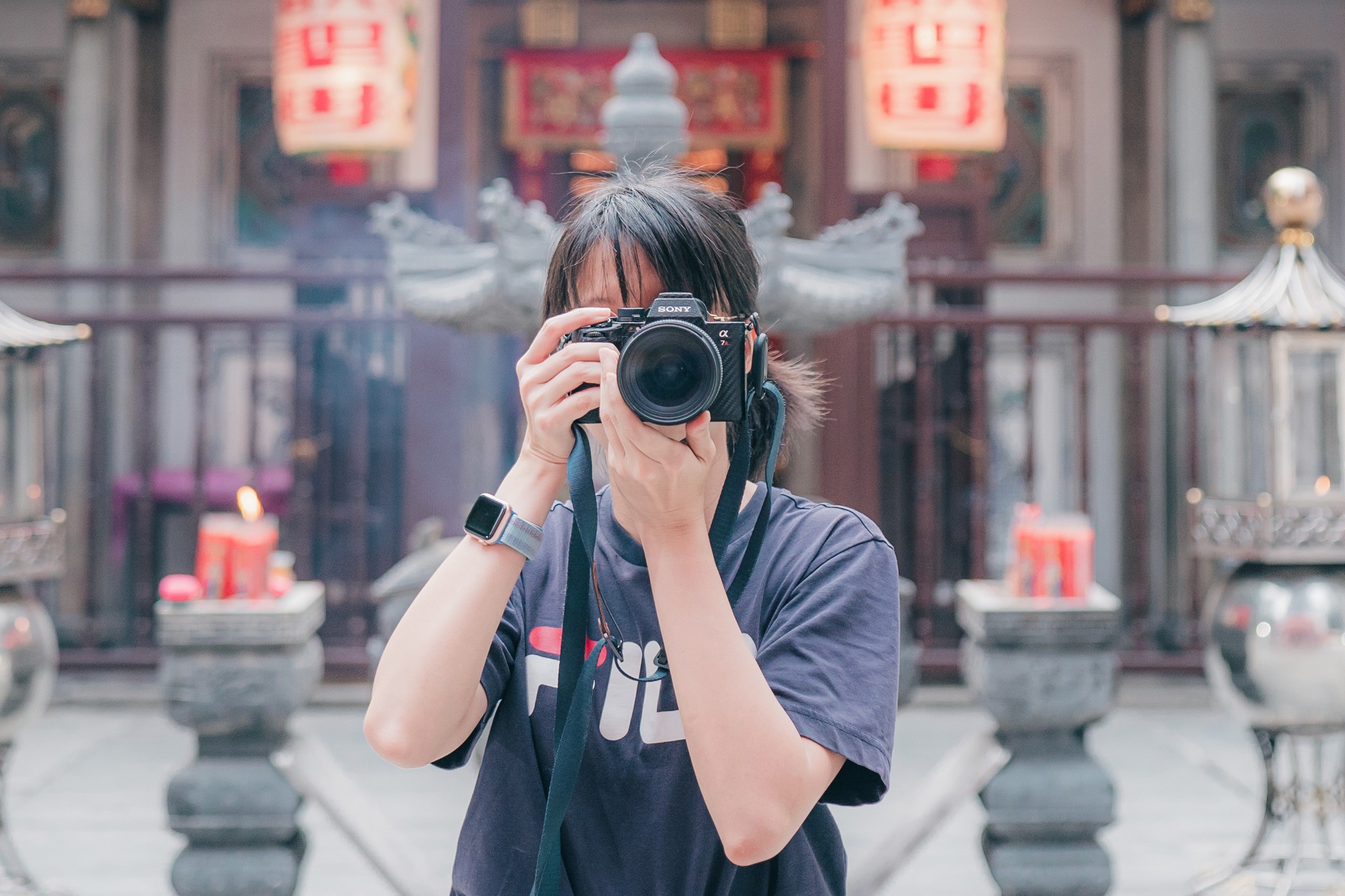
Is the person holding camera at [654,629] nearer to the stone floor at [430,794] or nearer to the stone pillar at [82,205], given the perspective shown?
the stone floor at [430,794]

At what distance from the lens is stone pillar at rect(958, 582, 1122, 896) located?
229cm

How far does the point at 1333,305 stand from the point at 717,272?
2010 mm

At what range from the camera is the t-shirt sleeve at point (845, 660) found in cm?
96

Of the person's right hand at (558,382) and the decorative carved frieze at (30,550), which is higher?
the person's right hand at (558,382)

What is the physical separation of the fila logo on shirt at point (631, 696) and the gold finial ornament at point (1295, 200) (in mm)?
2109

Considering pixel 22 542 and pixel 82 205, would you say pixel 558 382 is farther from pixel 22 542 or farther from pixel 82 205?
pixel 82 205

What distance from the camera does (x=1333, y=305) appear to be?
254cm

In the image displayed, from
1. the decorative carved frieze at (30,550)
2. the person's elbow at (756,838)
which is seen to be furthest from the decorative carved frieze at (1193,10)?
the person's elbow at (756,838)

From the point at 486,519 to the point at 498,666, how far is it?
163mm

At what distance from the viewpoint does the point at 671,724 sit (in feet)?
3.34

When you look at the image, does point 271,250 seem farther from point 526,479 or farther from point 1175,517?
point 526,479

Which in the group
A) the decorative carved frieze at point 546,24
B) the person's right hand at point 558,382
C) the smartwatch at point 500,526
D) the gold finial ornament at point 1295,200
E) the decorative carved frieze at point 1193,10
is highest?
the decorative carved frieze at point 546,24

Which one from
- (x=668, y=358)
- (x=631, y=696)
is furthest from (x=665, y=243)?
(x=631, y=696)

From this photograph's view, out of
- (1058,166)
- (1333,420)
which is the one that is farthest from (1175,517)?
(1333,420)
